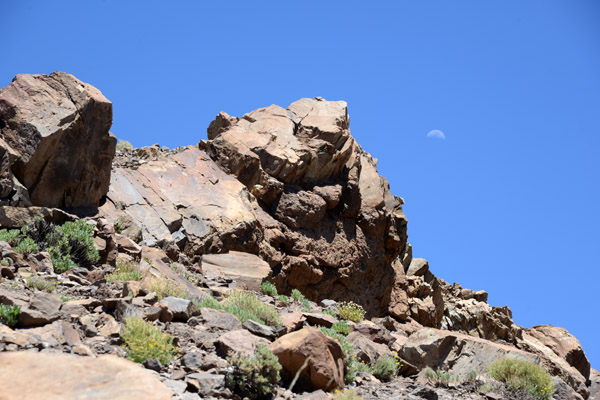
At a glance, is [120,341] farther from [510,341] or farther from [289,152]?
[510,341]

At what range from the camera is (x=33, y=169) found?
1380 centimetres

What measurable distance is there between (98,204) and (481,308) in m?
20.9

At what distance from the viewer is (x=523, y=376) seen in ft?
37.3

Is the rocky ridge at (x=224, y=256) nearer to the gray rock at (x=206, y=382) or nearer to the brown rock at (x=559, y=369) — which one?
the gray rock at (x=206, y=382)

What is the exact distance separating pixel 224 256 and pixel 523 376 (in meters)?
9.32

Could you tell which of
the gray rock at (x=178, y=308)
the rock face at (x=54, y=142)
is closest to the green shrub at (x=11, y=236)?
the rock face at (x=54, y=142)

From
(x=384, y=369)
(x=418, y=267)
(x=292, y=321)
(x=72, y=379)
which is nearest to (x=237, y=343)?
(x=292, y=321)

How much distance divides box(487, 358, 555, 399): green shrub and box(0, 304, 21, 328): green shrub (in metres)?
9.02

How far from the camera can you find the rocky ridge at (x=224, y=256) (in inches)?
319

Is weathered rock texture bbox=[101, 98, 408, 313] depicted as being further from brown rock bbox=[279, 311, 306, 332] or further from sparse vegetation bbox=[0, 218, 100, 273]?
brown rock bbox=[279, 311, 306, 332]

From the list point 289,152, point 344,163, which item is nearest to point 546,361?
point 344,163

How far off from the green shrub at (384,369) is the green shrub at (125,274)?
5.09 meters

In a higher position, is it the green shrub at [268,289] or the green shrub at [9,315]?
the green shrub at [268,289]

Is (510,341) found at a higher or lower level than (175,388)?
higher
